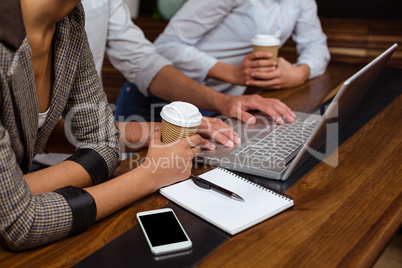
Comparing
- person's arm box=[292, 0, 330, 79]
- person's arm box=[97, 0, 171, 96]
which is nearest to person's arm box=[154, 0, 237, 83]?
person's arm box=[97, 0, 171, 96]

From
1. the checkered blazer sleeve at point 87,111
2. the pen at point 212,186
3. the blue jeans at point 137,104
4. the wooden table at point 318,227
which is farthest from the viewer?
the blue jeans at point 137,104

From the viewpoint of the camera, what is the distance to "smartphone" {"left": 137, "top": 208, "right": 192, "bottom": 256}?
734mm

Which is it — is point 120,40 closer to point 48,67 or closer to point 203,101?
point 203,101

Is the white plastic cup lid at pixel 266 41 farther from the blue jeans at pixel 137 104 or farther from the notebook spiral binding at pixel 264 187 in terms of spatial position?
the notebook spiral binding at pixel 264 187

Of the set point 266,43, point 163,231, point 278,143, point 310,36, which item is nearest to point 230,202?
point 163,231

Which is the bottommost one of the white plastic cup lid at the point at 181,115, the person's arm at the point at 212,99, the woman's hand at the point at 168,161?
the person's arm at the point at 212,99

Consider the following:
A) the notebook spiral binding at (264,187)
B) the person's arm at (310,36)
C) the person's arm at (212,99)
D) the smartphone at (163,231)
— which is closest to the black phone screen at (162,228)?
the smartphone at (163,231)

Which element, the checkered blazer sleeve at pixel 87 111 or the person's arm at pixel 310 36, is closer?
the checkered blazer sleeve at pixel 87 111

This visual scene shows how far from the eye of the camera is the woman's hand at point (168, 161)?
36.5 inches

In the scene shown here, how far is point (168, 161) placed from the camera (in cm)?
94

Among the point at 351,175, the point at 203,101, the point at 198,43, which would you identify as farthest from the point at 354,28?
the point at 351,175

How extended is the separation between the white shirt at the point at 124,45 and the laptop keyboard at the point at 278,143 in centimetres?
64

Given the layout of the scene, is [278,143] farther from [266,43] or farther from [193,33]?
[193,33]

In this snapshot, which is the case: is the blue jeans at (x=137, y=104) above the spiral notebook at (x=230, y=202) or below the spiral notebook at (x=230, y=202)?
below
